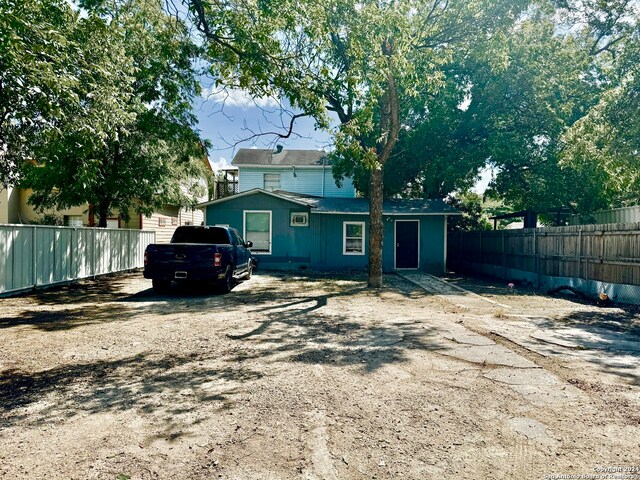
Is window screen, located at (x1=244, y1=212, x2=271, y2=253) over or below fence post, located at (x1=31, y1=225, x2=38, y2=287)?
over

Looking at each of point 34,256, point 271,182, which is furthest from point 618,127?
point 271,182

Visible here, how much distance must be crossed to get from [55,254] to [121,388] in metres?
A: 8.65

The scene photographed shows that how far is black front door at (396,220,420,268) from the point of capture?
728 inches

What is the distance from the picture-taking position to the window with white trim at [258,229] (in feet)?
60.5

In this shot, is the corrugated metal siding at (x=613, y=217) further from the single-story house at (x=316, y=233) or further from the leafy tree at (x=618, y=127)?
the single-story house at (x=316, y=233)

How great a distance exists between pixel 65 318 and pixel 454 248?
798 inches

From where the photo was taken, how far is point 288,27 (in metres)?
7.80

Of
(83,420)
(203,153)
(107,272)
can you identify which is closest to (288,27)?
(83,420)

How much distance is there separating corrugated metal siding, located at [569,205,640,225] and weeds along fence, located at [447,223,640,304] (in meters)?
2.44

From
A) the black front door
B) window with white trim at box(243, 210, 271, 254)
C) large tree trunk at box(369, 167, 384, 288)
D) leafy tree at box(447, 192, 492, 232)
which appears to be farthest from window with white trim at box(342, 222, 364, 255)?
leafy tree at box(447, 192, 492, 232)

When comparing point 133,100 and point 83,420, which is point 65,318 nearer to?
point 83,420

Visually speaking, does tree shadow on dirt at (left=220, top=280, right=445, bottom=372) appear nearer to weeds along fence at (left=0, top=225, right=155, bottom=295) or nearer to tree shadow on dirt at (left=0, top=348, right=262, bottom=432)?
tree shadow on dirt at (left=0, top=348, right=262, bottom=432)

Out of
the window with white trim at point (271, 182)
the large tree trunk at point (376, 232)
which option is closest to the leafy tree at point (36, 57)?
the large tree trunk at point (376, 232)

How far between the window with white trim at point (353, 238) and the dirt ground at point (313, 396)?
34.5ft
